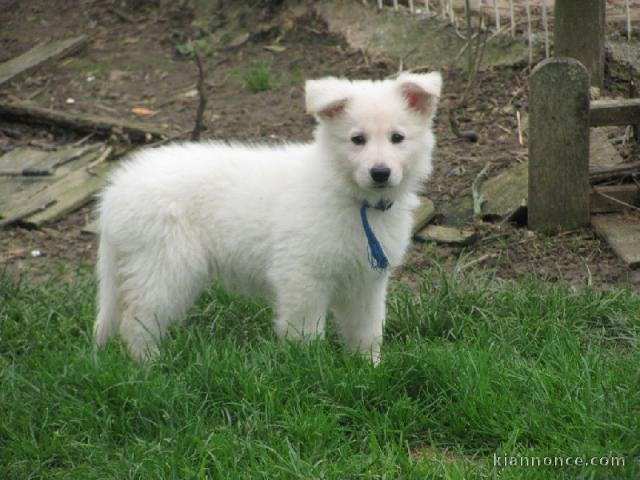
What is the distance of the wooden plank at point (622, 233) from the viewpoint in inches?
228

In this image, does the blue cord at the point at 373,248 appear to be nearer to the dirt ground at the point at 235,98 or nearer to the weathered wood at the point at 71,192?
the dirt ground at the point at 235,98

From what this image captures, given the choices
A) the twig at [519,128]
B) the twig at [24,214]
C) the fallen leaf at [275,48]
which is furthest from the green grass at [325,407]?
the fallen leaf at [275,48]

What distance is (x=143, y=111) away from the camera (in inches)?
335

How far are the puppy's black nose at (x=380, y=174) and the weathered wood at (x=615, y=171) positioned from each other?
2.47 meters

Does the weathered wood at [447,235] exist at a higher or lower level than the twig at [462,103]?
lower

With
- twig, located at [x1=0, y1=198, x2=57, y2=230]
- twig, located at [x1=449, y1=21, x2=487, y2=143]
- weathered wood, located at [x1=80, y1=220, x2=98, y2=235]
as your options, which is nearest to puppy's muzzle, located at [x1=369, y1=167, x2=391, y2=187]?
twig, located at [x1=449, y1=21, x2=487, y2=143]

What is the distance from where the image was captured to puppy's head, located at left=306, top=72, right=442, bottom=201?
443cm

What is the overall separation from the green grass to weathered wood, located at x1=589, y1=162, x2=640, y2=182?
178cm

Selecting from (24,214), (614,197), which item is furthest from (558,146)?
(24,214)

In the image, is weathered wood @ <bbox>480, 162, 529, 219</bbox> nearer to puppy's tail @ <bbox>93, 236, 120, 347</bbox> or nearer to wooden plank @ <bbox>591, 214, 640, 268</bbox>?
wooden plank @ <bbox>591, 214, 640, 268</bbox>

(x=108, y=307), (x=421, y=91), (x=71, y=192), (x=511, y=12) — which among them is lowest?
(x=71, y=192)

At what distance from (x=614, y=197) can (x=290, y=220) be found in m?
2.61

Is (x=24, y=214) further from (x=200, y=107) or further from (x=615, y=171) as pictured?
(x=615, y=171)

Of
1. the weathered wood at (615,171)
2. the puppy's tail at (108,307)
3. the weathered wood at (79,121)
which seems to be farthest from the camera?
the weathered wood at (79,121)
